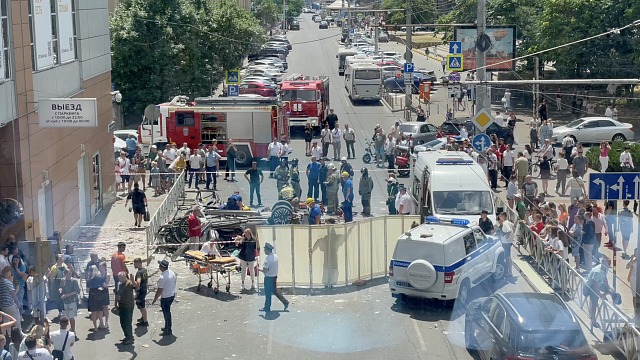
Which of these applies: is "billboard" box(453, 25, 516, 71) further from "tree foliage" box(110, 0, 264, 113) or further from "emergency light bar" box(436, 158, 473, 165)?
"emergency light bar" box(436, 158, 473, 165)

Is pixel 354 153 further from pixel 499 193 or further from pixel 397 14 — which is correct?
pixel 397 14

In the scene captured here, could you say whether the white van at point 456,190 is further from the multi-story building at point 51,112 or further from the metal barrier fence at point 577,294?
the multi-story building at point 51,112

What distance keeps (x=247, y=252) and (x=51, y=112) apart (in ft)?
18.8

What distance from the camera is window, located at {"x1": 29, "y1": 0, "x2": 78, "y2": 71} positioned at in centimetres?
1986

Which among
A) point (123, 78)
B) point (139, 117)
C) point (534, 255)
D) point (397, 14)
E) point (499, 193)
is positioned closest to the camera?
point (534, 255)

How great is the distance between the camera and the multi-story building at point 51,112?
18.3 m

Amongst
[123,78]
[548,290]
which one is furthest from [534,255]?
[123,78]

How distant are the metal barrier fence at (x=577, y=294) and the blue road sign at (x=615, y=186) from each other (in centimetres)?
197

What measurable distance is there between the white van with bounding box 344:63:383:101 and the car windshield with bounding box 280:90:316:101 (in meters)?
12.9

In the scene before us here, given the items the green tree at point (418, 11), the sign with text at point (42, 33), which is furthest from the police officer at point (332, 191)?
the green tree at point (418, 11)

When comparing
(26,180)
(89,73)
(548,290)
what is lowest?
(548,290)

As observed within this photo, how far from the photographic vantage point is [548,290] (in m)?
17.8

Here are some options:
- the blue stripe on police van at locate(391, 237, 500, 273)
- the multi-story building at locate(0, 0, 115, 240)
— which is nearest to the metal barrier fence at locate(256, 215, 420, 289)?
the blue stripe on police van at locate(391, 237, 500, 273)

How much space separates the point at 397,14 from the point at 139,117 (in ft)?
184
